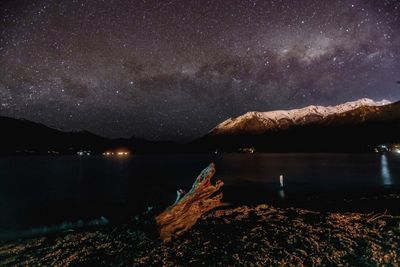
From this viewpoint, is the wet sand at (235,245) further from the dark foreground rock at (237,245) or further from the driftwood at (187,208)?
the driftwood at (187,208)

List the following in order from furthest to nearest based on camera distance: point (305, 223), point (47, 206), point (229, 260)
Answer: point (47, 206) < point (305, 223) < point (229, 260)

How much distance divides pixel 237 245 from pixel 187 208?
3.76 meters

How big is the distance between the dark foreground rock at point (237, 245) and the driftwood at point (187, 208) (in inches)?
28.4

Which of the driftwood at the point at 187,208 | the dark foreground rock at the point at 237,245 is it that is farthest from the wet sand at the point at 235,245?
the driftwood at the point at 187,208

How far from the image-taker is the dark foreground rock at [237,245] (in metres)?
12.3

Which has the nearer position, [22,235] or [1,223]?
[22,235]

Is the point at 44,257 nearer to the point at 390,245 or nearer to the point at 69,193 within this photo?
the point at 390,245

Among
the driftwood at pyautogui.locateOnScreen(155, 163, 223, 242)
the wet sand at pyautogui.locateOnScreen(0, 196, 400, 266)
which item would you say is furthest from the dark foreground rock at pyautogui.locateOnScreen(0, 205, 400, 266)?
the driftwood at pyautogui.locateOnScreen(155, 163, 223, 242)

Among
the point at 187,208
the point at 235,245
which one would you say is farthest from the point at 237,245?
the point at 187,208

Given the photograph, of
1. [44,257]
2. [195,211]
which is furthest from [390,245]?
[44,257]

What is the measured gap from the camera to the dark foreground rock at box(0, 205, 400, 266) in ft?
40.5

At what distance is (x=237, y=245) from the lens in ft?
47.3

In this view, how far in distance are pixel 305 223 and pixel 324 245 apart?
467 centimetres

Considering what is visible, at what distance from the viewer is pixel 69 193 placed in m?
43.1
